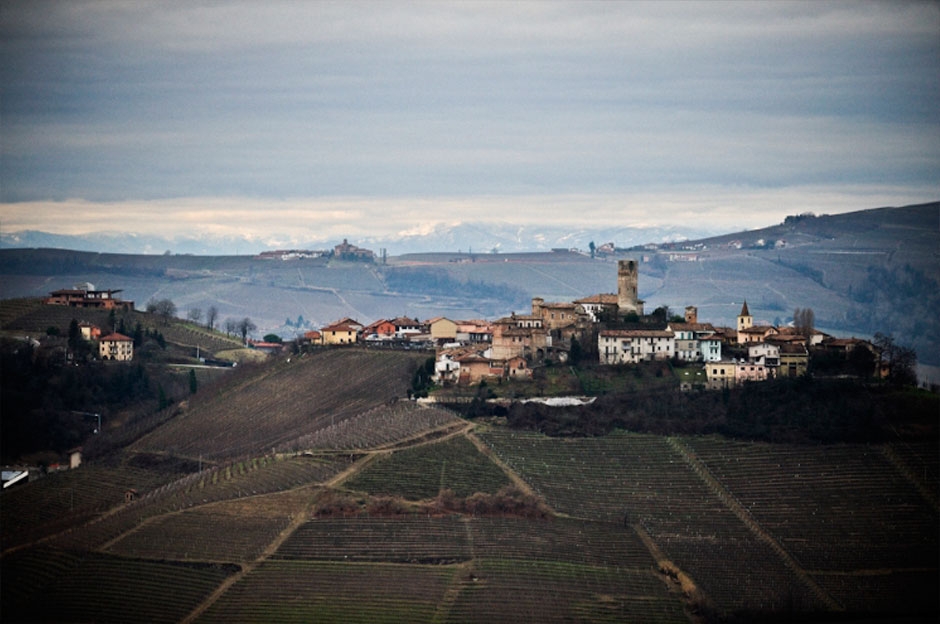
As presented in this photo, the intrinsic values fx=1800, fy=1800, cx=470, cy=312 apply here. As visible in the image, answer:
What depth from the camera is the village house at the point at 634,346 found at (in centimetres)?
7619

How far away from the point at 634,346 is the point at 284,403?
15658 mm

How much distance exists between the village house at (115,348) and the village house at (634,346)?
2795cm

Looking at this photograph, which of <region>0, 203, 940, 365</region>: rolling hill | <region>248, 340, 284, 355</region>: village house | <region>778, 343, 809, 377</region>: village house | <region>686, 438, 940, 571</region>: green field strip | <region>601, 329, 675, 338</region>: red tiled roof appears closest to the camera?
<region>686, 438, 940, 571</region>: green field strip

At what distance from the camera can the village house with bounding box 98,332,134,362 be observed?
92.0 m

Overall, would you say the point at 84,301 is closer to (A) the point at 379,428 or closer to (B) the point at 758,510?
(A) the point at 379,428

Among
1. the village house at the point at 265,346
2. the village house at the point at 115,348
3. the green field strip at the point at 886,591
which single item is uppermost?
the village house at the point at 115,348

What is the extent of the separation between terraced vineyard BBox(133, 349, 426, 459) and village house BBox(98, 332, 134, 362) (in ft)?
32.4

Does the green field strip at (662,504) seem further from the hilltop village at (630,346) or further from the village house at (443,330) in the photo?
the village house at (443,330)

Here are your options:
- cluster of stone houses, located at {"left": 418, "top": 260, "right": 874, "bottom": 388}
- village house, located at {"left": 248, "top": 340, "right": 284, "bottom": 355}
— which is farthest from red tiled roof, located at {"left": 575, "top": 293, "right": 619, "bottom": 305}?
village house, located at {"left": 248, "top": 340, "right": 284, "bottom": 355}

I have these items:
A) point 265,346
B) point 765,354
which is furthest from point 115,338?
point 765,354

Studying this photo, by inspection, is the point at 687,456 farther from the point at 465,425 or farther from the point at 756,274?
the point at 756,274

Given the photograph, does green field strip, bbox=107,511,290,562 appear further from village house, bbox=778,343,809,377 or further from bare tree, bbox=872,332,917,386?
bare tree, bbox=872,332,917,386

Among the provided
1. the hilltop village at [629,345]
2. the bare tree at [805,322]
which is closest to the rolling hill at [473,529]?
the hilltop village at [629,345]

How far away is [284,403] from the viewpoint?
79.3m
